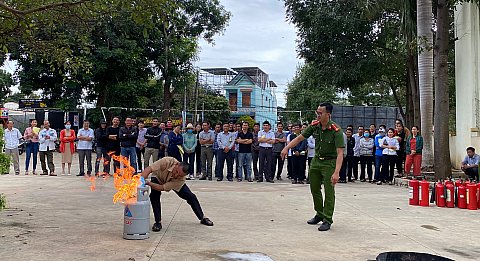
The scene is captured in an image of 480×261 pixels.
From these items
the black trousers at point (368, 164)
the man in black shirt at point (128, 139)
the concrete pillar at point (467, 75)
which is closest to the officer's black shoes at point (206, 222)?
the man in black shirt at point (128, 139)

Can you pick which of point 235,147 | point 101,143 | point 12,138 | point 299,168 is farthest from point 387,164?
point 12,138

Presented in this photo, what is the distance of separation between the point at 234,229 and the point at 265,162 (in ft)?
25.4

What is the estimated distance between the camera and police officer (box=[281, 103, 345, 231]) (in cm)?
744

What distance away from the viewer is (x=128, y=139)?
14.1m

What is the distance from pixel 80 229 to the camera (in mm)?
6820

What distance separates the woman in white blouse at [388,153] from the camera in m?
14.5

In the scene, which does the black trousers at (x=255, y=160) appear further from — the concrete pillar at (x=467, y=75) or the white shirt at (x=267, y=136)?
the concrete pillar at (x=467, y=75)

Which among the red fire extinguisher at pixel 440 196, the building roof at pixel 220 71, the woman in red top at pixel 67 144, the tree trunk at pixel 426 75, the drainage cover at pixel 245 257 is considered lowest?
the drainage cover at pixel 245 257

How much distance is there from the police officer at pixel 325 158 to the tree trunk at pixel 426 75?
7.47 metres

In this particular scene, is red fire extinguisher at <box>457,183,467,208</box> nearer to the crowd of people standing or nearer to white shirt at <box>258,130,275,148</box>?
the crowd of people standing

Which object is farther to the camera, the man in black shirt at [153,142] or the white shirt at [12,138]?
the man in black shirt at [153,142]

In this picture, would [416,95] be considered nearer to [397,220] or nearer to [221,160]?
[221,160]

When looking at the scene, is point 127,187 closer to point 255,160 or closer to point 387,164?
point 255,160

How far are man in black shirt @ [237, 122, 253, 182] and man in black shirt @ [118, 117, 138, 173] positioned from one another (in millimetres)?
3211
